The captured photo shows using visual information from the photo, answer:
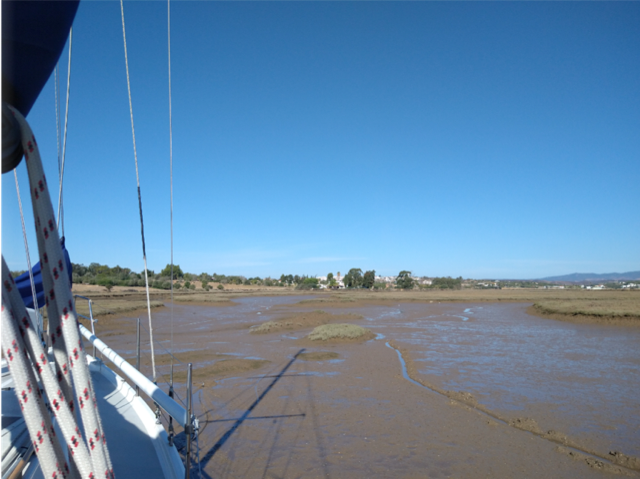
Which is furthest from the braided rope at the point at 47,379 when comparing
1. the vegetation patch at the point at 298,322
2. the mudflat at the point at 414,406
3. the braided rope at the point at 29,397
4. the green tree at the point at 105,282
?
the green tree at the point at 105,282

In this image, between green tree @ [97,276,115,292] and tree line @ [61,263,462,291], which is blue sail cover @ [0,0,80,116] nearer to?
tree line @ [61,263,462,291]

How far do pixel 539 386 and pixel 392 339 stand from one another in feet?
27.7

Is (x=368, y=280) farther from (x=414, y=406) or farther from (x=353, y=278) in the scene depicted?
(x=414, y=406)

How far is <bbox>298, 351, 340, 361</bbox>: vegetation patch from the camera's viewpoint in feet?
48.5

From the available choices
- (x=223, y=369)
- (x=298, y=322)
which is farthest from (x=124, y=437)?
(x=298, y=322)

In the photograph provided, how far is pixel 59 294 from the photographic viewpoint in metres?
1.40

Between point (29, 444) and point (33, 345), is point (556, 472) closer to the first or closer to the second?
point (29, 444)

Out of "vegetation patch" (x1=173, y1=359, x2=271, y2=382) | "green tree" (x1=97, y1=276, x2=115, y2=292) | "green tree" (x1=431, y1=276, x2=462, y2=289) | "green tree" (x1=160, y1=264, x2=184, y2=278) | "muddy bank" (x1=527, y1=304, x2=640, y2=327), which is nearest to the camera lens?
"vegetation patch" (x1=173, y1=359, x2=271, y2=382)

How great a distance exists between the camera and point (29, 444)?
9.93ft

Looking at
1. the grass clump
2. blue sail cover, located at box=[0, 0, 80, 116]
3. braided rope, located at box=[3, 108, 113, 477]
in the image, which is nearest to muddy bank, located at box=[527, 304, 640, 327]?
the grass clump

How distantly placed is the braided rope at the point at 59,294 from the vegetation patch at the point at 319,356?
45.0ft

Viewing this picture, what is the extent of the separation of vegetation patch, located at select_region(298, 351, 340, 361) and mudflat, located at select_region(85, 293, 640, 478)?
40 millimetres

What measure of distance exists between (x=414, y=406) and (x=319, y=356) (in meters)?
6.13

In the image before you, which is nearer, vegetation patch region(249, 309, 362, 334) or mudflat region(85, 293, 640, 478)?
mudflat region(85, 293, 640, 478)
